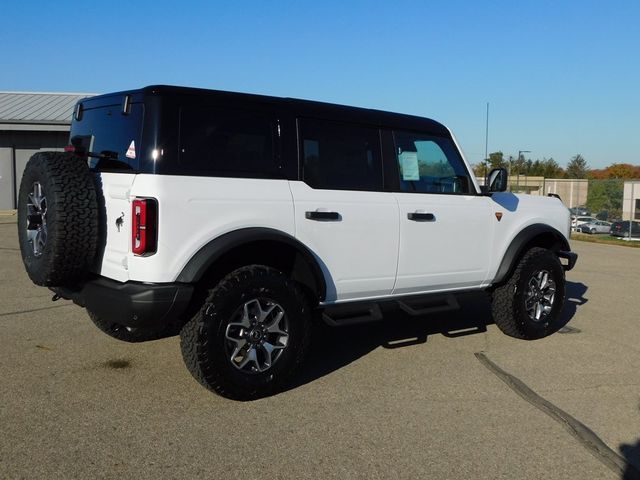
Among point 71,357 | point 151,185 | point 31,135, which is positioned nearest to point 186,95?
point 151,185

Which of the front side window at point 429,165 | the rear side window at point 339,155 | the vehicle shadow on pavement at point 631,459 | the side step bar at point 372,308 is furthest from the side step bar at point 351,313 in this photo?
the vehicle shadow on pavement at point 631,459

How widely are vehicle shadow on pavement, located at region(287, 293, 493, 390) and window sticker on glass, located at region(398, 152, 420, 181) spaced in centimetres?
111

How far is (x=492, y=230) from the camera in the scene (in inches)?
219

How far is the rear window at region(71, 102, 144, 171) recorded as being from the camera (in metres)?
3.87

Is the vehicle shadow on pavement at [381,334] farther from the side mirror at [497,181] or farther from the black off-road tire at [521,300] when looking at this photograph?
the side mirror at [497,181]

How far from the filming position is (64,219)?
3771 mm

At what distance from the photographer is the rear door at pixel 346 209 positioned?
4.40m

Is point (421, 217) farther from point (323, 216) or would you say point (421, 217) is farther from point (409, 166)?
point (323, 216)

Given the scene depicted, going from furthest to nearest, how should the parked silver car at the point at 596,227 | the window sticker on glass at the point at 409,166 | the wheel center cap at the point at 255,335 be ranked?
the parked silver car at the point at 596,227 → the window sticker on glass at the point at 409,166 → the wheel center cap at the point at 255,335

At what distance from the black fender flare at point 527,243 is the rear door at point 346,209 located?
138 centimetres

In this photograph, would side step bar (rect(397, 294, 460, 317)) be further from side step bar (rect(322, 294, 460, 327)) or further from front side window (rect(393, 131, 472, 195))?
front side window (rect(393, 131, 472, 195))

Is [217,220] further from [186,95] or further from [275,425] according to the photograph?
[275,425]

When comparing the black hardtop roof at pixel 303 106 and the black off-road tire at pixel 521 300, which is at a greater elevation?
the black hardtop roof at pixel 303 106

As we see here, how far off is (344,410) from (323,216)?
4.49 ft
